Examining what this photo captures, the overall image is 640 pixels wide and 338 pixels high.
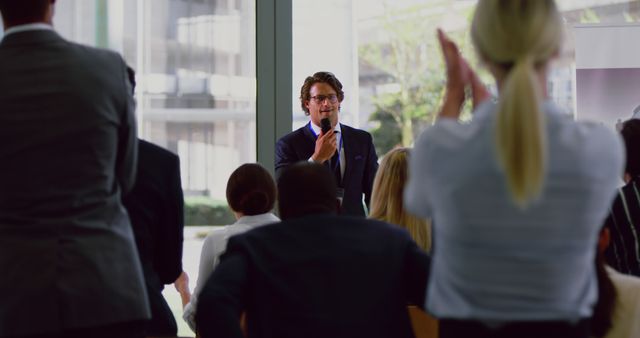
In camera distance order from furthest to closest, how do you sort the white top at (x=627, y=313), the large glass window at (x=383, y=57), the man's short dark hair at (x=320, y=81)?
the large glass window at (x=383, y=57)
the man's short dark hair at (x=320, y=81)
the white top at (x=627, y=313)

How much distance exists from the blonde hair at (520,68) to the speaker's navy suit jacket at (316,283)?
0.59 meters

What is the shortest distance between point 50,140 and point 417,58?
4.37 metres

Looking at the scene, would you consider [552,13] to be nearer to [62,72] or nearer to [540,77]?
[540,77]

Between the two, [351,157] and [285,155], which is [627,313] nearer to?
[351,157]

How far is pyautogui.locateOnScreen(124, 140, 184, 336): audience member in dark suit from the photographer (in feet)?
9.23

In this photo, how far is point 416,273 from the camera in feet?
7.35

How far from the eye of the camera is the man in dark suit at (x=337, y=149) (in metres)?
5.11

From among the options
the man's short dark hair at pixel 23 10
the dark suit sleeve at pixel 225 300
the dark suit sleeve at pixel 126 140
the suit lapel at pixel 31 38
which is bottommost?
the dark suit sleeve at pixel 225 300

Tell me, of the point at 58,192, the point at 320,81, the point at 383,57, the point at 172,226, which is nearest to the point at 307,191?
the point at 58,192

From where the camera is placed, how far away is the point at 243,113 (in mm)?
6020

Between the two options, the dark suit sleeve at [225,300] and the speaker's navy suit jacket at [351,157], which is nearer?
the dark suit sleeve at [225,300]

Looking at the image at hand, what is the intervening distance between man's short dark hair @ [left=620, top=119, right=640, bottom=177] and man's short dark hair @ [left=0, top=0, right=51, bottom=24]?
2162mm

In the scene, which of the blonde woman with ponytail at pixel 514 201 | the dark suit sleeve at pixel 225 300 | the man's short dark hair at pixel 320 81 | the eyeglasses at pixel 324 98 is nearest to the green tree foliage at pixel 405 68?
the man's short dark hair at pixel 320 81

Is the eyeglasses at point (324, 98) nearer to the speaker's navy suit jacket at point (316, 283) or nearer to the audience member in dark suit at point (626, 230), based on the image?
the audience member in dark suit at point (626, 230)
